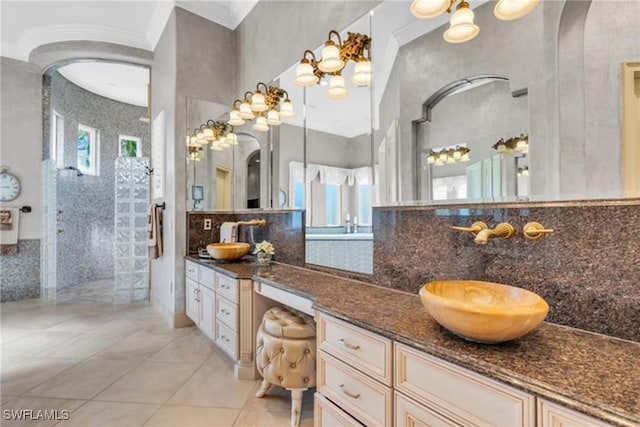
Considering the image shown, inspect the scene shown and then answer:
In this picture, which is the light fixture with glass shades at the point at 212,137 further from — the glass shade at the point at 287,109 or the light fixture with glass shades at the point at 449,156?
the light fixture with glass shades at the point at 449,156

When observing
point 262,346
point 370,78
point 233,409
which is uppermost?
point 370,78

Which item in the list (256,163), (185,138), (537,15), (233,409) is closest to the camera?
(537,15)

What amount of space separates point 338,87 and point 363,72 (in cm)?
21

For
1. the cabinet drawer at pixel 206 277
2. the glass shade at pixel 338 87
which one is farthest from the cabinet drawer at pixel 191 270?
the glass shade at pixel 338 87

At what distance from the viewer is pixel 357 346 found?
1331mm

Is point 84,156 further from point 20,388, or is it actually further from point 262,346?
point 262,346

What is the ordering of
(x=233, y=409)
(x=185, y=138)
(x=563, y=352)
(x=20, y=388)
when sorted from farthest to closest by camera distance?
(x=185, y=138) < (x=20, y=388) < (x=233, y=409) < (x=563, y=352)

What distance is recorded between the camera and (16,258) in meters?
4.61

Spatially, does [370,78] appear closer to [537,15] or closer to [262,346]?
[537,15]

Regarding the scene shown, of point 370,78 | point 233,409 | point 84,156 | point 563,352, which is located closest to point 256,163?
point 370,78

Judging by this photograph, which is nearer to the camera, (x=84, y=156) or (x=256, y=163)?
(x=256, y=163)

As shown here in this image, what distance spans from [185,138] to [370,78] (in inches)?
92.7

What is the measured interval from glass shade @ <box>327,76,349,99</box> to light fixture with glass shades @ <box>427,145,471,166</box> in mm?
846

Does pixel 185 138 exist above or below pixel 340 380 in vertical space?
above
